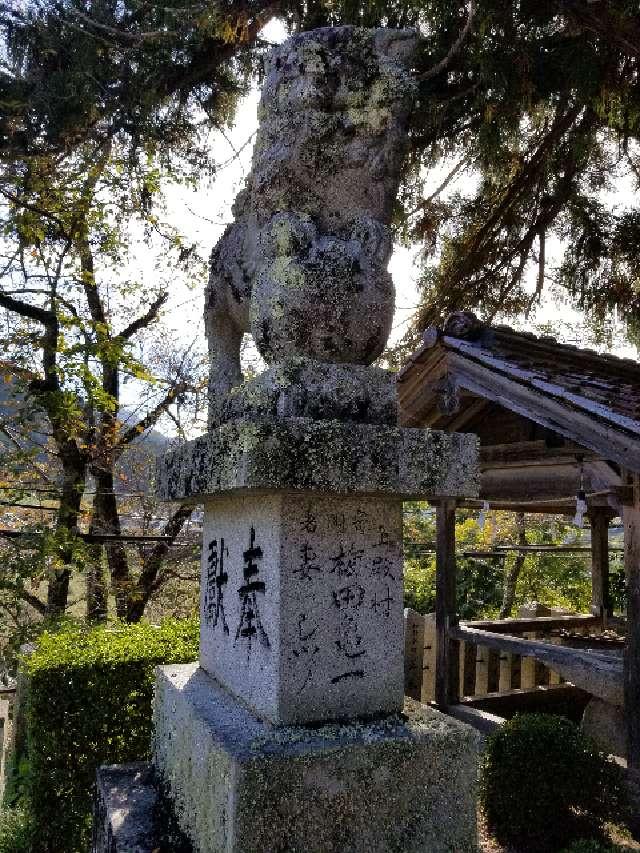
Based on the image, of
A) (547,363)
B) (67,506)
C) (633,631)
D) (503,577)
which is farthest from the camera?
(503,577)

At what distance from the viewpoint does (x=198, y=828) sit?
208 cm

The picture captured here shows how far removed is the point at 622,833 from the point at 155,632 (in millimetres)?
3810

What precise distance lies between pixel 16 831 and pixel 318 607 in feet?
15.2

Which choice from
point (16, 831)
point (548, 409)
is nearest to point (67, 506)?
point (16, 831)

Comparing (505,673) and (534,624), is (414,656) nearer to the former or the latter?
(505,673)

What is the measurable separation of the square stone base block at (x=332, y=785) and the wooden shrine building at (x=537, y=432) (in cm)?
273

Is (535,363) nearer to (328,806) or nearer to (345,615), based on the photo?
(345,615)

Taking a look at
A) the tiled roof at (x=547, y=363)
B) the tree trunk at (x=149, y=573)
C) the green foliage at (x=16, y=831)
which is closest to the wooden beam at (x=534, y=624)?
the tiled roof at (x=547, y=363)

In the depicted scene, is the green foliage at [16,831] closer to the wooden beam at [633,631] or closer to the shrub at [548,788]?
the shrub at [548,788]

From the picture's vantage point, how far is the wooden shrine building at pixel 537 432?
4.71m

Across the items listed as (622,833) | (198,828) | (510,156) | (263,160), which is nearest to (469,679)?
(622,833)

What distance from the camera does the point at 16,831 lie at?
5.11 meters

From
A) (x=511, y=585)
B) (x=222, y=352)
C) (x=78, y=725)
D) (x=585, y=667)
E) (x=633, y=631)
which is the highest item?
(x=222, y=352)

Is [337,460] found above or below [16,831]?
above
